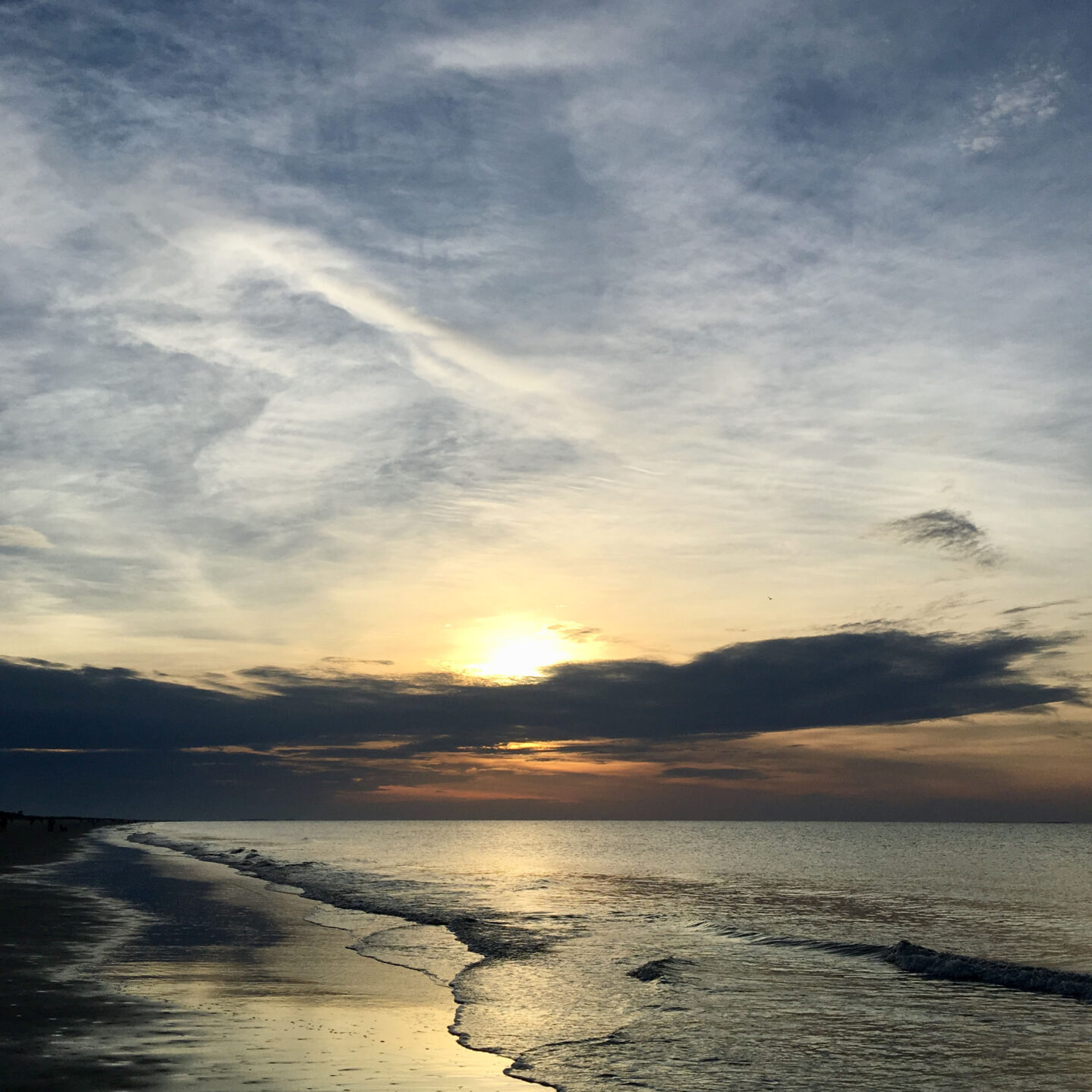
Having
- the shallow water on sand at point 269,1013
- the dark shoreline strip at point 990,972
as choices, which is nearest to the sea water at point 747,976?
the dark shoreline strip at point 990,972

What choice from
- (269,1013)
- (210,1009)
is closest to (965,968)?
(269,1013)

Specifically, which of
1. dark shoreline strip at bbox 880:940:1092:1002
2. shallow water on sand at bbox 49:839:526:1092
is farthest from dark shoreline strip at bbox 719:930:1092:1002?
shallow water on sand at bbox 49:839:526:1092

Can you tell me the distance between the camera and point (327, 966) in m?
27.6

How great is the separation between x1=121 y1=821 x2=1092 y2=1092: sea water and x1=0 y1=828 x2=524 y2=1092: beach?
1.49m

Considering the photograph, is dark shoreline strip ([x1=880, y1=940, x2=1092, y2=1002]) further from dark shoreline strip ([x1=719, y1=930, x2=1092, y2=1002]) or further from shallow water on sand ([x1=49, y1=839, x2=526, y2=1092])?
shallow water on sand ([x1=49, y1=839, x2=526, y2=1092])

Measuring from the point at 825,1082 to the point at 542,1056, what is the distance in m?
5.12

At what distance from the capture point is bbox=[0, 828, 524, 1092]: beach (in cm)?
1482

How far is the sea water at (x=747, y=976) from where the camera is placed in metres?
18.0

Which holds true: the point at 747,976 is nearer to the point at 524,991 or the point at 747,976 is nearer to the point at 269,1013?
the point at 524,991

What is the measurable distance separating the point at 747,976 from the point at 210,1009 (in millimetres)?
16466

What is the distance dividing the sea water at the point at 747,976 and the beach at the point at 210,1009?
1.49 meters

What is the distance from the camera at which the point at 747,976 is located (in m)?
29.2

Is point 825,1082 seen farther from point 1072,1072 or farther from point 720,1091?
point 1072,1072

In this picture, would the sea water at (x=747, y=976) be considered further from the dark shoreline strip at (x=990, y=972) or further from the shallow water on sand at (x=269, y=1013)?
the shallow water on sand at (x=269, y=1013)
